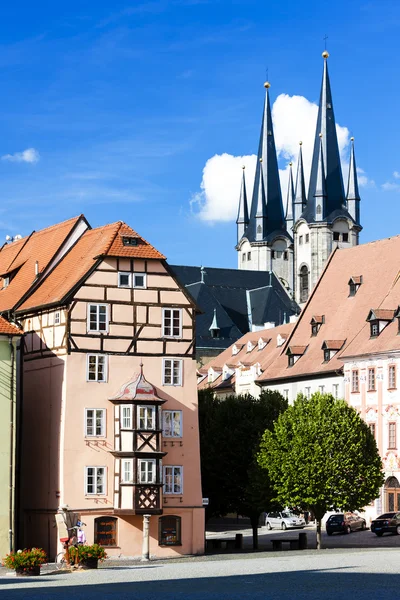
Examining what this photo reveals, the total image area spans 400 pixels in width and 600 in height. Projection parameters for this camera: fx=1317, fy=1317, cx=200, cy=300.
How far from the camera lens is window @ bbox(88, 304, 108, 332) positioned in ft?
193

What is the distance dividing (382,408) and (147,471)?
2247 cm

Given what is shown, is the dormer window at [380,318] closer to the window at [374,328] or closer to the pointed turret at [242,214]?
the window at [374,328]

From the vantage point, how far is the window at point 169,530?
193 feet

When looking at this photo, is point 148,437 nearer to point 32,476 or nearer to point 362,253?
point 32,476

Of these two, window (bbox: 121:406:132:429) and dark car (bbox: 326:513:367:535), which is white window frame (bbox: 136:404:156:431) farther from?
dark car (bbox: 326:513:367:535)

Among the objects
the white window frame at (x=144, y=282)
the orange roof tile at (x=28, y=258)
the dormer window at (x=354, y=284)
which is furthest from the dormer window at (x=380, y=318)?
the white window frame at (x=144, y=282)

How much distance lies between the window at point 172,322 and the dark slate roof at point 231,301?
252ft

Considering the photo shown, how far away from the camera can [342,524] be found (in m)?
72.2

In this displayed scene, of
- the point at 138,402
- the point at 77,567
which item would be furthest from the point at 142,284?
the point at 77,567

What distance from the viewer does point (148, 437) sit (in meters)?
58.1

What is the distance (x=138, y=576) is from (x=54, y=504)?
1820cm

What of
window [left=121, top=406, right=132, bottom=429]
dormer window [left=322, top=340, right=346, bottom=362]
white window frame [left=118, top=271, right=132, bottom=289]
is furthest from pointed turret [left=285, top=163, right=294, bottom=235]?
window [left=121, top=406, right=132, bottom=429]

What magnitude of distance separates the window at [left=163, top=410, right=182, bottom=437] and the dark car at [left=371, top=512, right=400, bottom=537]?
14.0 meters

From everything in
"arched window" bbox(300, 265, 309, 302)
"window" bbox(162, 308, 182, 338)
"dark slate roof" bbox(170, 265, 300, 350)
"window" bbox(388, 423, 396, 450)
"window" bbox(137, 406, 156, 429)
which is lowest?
"window" bbox(388, 423, 396, 450)
